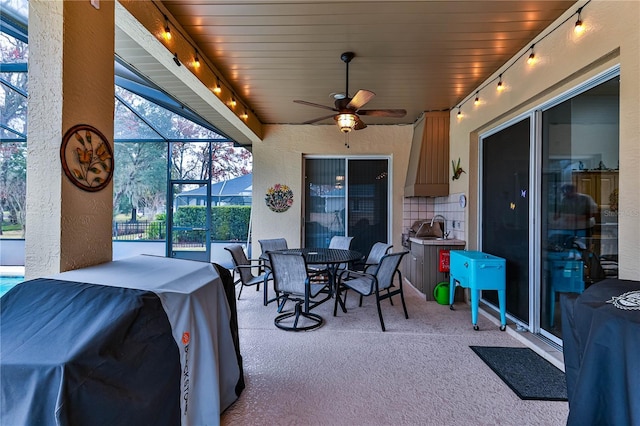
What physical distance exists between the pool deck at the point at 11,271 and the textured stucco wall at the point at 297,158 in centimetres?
375

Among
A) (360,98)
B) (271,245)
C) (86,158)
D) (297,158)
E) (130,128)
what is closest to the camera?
(86,158)

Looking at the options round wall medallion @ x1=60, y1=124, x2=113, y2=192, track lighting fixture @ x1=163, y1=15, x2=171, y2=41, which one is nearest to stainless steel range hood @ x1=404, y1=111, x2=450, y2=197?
track lighting fixture @ x1=163, y1=15, x2=171, y2=41

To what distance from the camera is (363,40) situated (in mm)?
2814

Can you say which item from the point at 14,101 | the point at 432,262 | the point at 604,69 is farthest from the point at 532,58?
the point at 14,101

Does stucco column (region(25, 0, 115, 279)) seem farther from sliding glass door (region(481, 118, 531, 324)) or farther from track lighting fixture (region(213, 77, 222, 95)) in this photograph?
sliding glass door (region(481, 118, 531, 324))

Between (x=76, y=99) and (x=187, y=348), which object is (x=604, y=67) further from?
(x=76, y=99)

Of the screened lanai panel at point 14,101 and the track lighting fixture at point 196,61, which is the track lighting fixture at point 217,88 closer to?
the track lighting fixture at point 196,61

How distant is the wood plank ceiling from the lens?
7.89 ft

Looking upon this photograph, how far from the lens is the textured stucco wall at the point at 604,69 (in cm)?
187

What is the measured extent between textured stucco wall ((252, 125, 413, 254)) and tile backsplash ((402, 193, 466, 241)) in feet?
0.46

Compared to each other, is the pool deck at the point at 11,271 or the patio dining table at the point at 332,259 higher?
the patio dining table at the point at 332,259

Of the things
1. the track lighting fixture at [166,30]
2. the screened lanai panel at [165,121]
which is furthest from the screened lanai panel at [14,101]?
the track lighting fixture at [166,30]

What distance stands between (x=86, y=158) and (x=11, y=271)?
202 inches

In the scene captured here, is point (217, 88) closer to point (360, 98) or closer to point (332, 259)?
point (360, 98)
